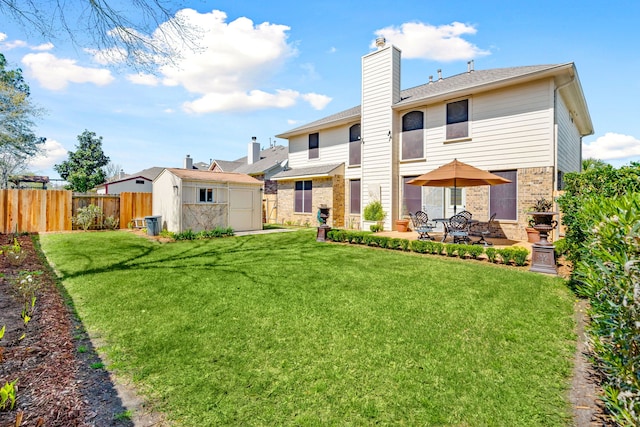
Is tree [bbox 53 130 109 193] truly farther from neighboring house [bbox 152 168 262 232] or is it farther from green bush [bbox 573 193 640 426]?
green bush [bbox 573 193 640 426]

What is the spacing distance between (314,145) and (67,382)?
1654cm

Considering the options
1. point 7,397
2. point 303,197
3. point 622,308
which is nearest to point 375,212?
point 303,197

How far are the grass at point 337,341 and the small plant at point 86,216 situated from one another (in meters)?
8.27

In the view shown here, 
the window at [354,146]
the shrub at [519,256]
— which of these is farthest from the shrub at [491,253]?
the window at [354,146]

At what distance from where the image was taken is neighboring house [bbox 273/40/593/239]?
1013cm

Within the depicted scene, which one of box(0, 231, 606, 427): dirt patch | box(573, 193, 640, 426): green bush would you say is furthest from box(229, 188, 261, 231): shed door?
box(573, 193, 640, 426): green bush

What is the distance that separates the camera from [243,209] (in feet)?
48.1

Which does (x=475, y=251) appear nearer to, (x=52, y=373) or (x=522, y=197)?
(x=522, y=197)

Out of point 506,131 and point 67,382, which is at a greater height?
point 506,131

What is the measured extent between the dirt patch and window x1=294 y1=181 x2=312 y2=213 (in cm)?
1377

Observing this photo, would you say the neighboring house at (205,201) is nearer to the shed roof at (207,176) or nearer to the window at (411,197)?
the shed roof at (207,176)

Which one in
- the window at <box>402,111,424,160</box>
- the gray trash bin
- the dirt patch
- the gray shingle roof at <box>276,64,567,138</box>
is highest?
the gray shingle roof at <box>276,64,567,138</box>

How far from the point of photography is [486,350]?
3.30 meters

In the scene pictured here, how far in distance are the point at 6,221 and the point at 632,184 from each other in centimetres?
1890
